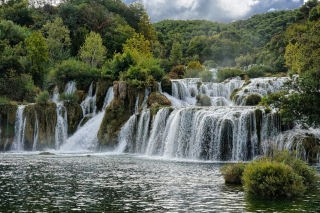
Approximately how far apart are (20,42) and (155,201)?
49994 mm

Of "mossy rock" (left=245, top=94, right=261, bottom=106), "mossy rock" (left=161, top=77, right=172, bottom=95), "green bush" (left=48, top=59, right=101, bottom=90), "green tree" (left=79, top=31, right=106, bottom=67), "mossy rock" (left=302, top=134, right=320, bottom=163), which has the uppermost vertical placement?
"green tree" (left=79, top=31, right=106, bottom=67)

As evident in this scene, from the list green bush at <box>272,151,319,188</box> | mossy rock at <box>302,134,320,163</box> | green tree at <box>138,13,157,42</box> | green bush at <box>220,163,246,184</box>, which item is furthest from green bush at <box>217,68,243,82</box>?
green bush at <box>272,151,319,188</box>

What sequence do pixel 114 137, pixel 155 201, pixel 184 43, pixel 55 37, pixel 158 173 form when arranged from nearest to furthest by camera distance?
1. pixel 155 201
2. pixel 158 173
3. pixel 114 137
4. pixel 55 37
5. pixel 184 43

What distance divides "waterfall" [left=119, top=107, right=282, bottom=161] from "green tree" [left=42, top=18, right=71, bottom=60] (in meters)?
31.4

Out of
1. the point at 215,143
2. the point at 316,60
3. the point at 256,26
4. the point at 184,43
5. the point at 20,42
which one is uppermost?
the point at 256,26

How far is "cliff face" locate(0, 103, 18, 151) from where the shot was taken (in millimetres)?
44562

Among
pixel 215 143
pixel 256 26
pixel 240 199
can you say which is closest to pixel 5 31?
pixel 215 143

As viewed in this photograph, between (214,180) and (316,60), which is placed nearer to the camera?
(214,180)

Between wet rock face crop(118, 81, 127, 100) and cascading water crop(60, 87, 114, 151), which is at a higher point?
wet rock face crop(118, 81, 127, 100)

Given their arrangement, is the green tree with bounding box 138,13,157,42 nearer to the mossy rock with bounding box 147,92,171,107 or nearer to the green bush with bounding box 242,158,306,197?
the mossy rock with bounding box 147,92,171,107

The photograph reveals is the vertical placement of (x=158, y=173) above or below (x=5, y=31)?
below

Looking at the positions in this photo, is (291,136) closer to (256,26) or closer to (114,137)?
(114,137)

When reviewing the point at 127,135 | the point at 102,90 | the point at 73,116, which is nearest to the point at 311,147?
the point at 127,135

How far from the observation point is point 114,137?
42156mm
